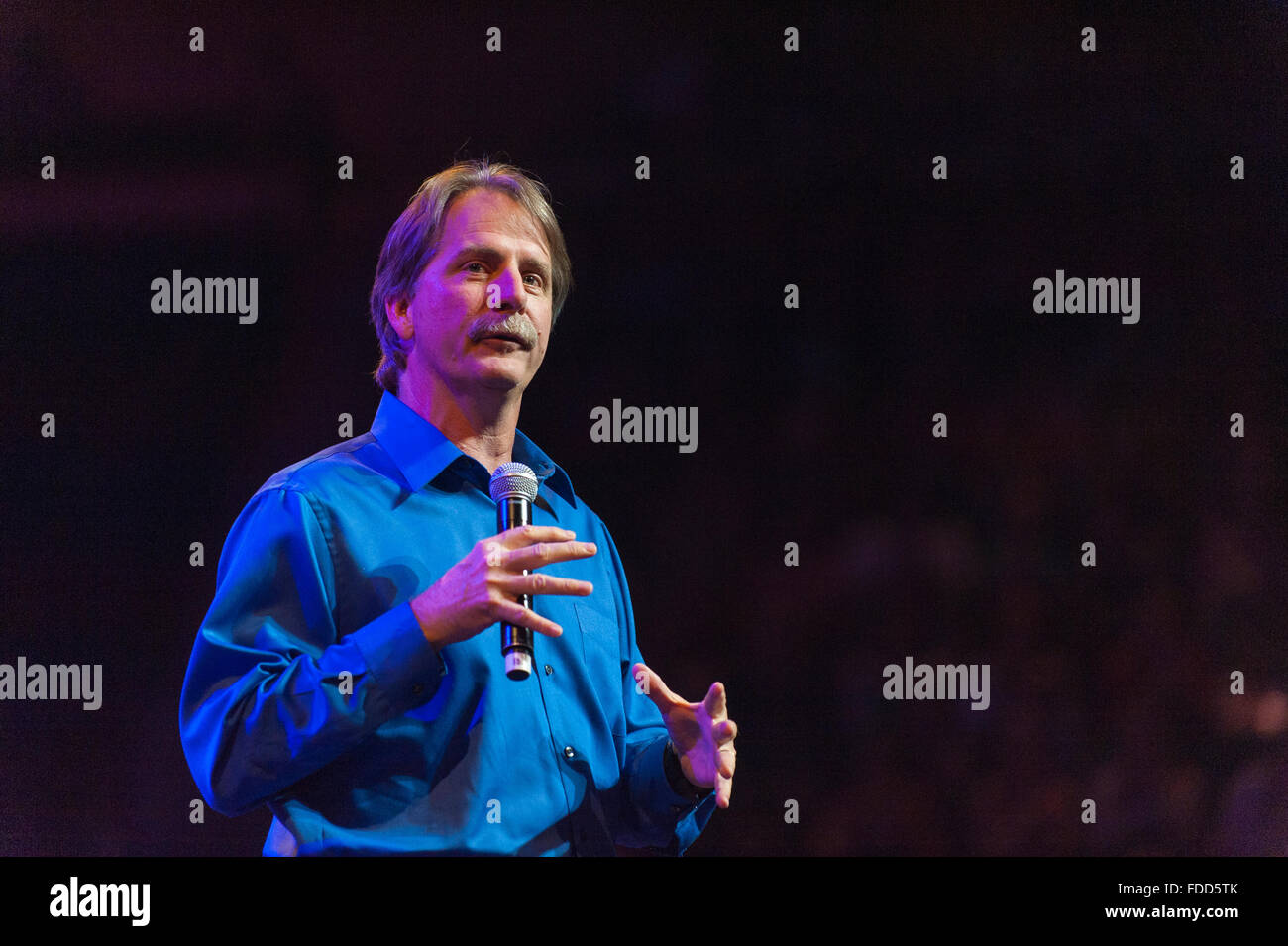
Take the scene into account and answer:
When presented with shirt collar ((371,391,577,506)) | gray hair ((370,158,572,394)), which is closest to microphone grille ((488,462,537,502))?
shirt collar ((371,391,577,506))

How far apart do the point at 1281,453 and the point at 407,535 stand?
2117mm

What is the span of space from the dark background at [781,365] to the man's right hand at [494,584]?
0.71 meters

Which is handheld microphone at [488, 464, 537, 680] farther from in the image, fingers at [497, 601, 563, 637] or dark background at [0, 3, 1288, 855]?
dark background at [0, 3, 1288, 855]

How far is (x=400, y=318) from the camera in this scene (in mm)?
2547

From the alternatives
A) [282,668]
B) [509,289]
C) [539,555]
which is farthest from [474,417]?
[282,668]

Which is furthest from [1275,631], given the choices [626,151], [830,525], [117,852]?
[117,852]

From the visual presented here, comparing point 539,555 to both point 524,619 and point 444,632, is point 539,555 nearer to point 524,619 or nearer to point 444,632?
point 524,619

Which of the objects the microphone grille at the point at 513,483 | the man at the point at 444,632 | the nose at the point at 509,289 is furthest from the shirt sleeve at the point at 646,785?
the nose at the point at 509,289

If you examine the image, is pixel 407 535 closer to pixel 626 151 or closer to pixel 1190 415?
pixel 626 151

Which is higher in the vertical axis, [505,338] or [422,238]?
[422,238]

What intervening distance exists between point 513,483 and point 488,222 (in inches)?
24.9

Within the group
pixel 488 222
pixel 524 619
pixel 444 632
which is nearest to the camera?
pixel 524 619

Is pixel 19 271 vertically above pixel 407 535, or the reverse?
pixel 19 271

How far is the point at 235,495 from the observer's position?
2727 millimetres
